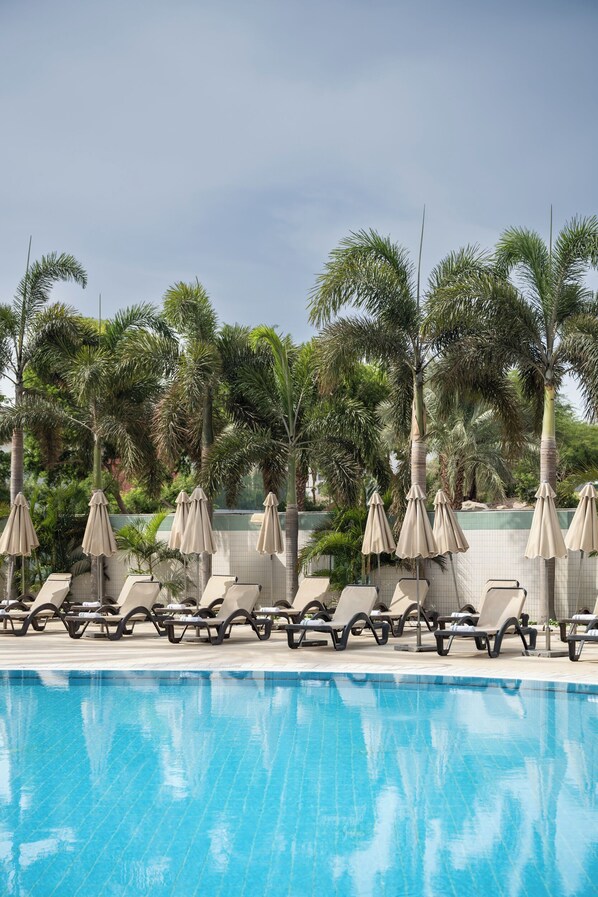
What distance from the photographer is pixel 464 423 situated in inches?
1326

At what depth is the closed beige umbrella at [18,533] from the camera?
19328 mm

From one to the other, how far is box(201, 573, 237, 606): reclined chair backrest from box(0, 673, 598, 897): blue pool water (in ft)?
20.6

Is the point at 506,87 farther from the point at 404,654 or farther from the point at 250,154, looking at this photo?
the point at 404,654

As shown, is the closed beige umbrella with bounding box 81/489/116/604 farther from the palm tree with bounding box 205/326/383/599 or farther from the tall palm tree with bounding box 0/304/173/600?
the tall palm tree with bounding box 0/304/173/600

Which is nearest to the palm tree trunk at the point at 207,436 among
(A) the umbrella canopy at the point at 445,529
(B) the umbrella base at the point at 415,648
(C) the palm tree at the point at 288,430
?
(C) the palm tree at the point at 288,430

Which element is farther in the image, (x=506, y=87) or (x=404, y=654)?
(x=506, y=87)

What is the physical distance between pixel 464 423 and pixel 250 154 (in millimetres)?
14633

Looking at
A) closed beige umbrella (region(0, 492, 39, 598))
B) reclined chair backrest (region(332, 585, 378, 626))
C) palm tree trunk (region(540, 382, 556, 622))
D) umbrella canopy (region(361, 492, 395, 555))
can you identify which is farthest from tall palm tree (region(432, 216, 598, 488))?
closed beige umbrella (region(0, 492, 39, 598))

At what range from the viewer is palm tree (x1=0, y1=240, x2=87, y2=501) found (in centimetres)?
2208

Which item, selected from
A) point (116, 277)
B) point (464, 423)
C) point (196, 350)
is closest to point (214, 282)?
point (116, 277)

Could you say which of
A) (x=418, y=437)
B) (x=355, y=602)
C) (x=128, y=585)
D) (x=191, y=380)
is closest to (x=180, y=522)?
(x=128, y=585)

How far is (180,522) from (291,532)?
2.68 m

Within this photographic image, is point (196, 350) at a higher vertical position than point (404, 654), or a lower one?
higher

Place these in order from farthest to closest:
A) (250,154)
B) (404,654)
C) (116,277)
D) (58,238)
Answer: (116,277)
(58,238)
(250,154)
(404,654)
